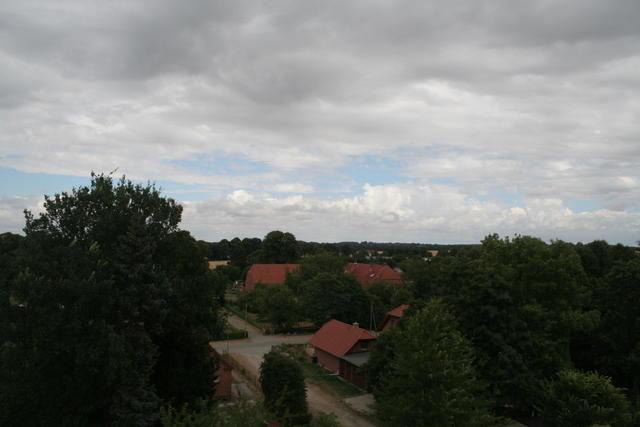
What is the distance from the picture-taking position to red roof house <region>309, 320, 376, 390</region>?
29719 millimetres

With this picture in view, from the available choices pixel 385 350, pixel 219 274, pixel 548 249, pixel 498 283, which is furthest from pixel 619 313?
pixel 219 274

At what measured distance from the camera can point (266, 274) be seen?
68812 millimetres

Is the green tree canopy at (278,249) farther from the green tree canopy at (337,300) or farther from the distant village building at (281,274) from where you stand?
the green tree canopy at (337,300)

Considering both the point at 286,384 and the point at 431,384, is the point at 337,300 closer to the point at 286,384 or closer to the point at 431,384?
the point at 286,384

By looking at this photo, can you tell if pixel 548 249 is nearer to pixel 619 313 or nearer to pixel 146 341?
pixel 619 313

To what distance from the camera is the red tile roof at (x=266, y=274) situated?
220 ft

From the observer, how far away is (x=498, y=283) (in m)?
20.9

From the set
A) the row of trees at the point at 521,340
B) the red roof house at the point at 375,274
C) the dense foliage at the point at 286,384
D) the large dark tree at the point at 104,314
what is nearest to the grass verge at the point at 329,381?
the row of trees at the point at 521,340

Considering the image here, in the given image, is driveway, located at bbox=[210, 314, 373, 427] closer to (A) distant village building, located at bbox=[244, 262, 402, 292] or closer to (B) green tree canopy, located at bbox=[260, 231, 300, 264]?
(A) distant village building, located at bbox=[244, 262, 402, 292]

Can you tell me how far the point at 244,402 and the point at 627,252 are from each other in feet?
146

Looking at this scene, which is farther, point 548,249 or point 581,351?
point 581,351

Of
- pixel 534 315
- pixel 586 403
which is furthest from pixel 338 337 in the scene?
pixel 586 403

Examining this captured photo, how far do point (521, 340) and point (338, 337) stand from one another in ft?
49.6

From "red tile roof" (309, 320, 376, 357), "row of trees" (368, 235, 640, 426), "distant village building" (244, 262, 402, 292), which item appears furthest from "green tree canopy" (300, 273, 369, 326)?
"distant village building" (244, 262, 402, 292)
